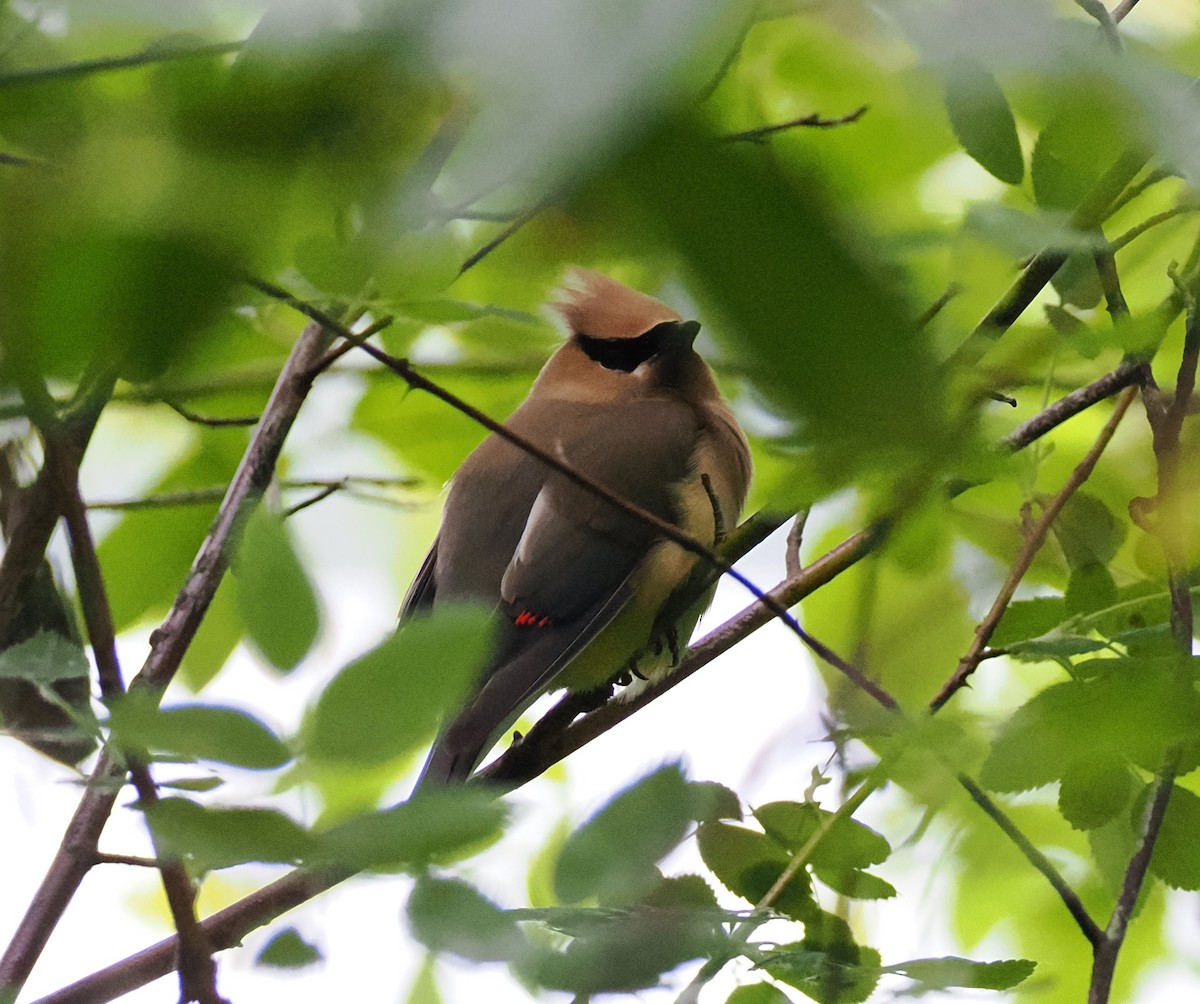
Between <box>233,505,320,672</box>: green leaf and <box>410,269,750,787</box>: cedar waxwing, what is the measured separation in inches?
37.7

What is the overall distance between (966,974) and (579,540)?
1221 mm

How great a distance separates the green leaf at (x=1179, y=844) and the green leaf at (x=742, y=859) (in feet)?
0.90

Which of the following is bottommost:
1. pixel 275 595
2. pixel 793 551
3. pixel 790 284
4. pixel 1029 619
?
pixel 790 284

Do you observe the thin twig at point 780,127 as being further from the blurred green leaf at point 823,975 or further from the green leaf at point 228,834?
the blurred green leaf at point 823,975

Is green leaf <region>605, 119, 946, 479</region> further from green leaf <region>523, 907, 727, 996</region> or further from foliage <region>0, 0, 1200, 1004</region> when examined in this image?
green leaf <region>523, 907, 727, 996</region>

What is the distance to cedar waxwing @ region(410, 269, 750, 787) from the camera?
1.90 meters

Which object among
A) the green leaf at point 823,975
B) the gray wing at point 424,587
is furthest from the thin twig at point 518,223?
the gray wing at point 424,587

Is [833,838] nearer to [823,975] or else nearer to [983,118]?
[823,975]

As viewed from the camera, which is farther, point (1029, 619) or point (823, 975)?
point (1029, 619)

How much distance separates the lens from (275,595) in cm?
67

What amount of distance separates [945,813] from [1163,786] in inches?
5.8

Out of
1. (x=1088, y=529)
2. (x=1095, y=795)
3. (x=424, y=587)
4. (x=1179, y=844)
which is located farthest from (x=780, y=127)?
(x=424, y=587)

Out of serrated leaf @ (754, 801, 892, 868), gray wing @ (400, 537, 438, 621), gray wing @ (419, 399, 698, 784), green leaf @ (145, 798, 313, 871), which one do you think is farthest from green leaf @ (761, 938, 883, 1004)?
gray wing @ (400, 537, 438, 621)

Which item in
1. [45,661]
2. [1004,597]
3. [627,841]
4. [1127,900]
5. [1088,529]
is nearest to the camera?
[627,841]
